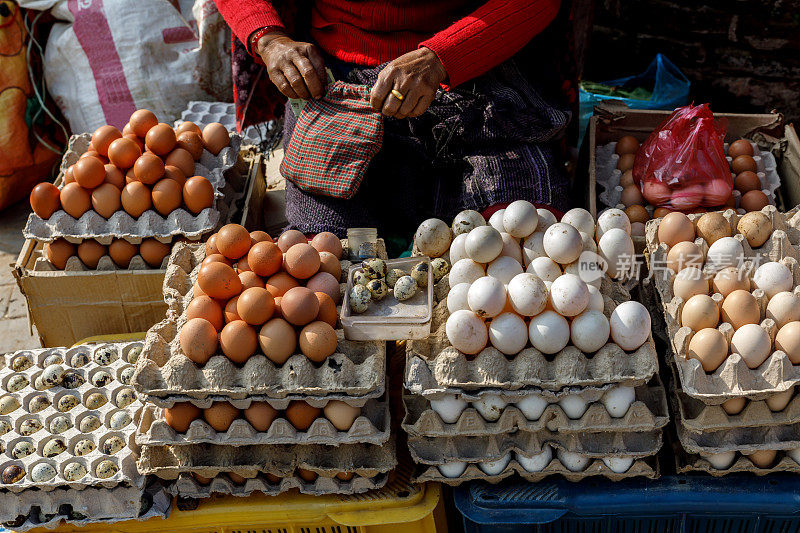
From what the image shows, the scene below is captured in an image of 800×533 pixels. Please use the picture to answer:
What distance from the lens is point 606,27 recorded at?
3.47 metres

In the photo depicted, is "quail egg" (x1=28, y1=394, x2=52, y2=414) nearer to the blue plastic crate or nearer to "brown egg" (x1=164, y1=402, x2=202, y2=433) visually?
"brown egg" (x1=164, y1=402, x2=202, y2=433)

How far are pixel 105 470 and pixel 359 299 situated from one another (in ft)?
2.41

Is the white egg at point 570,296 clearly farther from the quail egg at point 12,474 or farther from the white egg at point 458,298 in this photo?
the quail egg at point 12,474

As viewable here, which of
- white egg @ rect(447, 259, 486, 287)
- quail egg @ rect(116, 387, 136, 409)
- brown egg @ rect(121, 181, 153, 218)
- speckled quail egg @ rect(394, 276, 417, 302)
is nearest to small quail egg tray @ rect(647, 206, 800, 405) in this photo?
white egg @ rect(447, 259, 486, 287)

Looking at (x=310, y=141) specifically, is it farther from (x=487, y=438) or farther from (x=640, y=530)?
(x=640, y=530)

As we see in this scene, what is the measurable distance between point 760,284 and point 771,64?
6.47 feet

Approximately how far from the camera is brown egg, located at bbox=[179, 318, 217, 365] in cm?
154

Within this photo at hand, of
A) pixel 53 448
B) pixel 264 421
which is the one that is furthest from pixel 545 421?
pixel 53 448

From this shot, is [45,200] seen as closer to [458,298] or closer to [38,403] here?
[38,403]

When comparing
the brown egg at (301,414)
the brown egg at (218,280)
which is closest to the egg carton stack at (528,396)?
the brown egg at (301,414)

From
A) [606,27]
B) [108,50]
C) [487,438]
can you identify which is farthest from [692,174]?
[108,50]

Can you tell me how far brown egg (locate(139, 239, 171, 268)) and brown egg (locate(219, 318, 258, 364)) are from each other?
0.75 meters

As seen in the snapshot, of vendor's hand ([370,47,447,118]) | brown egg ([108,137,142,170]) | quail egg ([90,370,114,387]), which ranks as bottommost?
quail egg ([90,370,114,387])

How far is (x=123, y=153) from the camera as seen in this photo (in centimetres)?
221
